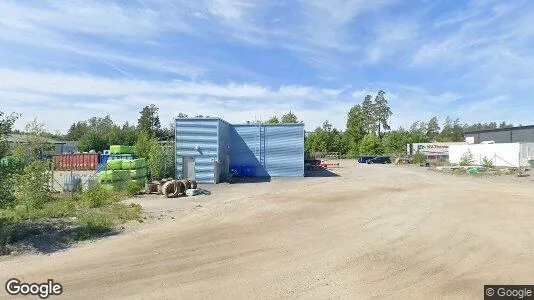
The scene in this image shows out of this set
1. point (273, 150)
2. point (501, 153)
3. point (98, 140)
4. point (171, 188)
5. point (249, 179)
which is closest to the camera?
point (171, 188)

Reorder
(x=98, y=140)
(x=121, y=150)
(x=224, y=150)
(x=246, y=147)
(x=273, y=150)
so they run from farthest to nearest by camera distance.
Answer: (x=98, y=140)
(x=121, y=150)
(x=246, y=147)
(x=273, y=150)
(x=224, y=150)

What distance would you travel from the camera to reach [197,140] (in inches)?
1316

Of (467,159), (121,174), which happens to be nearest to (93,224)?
(121,174)

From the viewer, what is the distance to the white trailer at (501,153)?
156 feet

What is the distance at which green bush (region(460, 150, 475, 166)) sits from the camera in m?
51.8

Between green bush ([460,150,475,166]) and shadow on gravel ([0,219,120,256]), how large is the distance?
4940 centimetres

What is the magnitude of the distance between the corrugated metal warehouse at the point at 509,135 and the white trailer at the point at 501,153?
1227 centimetres

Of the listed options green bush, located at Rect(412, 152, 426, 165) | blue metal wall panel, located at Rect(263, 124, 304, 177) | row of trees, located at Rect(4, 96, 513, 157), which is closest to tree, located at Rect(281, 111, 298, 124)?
row of trees, located at Rect(4, 96, 513, 157)

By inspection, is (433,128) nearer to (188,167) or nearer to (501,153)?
(501,153)

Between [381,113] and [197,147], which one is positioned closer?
[197,147]

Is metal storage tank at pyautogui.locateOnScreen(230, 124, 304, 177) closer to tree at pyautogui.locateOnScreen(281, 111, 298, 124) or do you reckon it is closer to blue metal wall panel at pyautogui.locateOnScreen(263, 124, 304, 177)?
blue metal wall panel at pyautogui.locateOnScreen(263, 124, 304, 177)

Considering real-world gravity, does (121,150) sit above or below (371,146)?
below

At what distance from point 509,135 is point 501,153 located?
2000 centimetres

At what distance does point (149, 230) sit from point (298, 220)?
5.80m
